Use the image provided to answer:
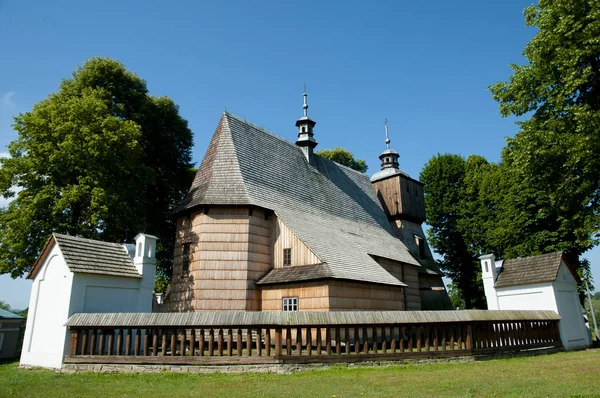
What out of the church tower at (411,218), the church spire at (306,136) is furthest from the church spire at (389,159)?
the church spire at (306,136)

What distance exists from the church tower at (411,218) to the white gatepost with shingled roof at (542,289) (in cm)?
1028

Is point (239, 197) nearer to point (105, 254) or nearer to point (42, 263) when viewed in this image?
point (105, 254)

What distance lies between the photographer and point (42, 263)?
1372 cm

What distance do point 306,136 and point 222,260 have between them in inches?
498

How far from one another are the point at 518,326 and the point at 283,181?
13.5 meters

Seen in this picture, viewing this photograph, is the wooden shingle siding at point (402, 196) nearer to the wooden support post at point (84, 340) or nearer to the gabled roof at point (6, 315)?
the wooden support post at point (84, 340)

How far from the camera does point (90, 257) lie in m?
13.5

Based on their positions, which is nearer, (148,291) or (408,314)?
(408,314)

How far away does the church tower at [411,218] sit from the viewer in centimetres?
3033

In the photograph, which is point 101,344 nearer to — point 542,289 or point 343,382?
point 343,382

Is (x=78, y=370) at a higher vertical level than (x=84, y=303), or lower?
lower

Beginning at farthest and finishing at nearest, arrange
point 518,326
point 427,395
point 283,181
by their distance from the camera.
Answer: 1. point 283,181
2. point 518,326
3. point 427,395

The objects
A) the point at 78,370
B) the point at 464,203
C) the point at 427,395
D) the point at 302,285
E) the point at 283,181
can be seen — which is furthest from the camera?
the point at 464,203

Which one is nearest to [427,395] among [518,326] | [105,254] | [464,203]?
[518,326]
